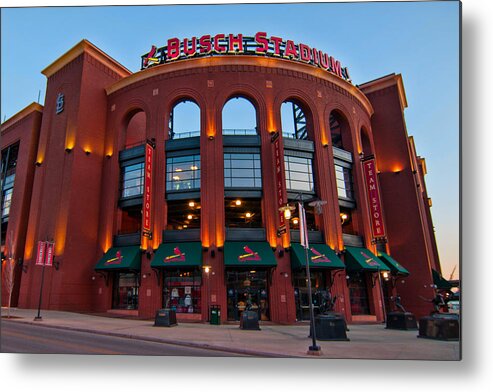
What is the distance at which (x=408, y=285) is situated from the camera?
2955cm

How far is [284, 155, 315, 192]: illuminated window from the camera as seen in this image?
2673 centimetres

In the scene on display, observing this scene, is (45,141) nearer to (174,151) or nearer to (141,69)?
(141,69)

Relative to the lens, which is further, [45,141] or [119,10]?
[45,141]

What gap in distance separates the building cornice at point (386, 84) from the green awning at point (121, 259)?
27429 millimetres

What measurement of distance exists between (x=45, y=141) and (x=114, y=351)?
27.0m

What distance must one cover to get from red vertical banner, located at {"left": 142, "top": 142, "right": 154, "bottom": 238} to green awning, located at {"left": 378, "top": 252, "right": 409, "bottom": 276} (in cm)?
1889

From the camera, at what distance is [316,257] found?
23734 millimetres

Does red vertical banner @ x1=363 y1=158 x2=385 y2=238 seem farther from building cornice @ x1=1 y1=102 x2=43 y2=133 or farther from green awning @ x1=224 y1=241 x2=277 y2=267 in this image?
building cornice @ x1=1 y1=102 x2=43 y2=133

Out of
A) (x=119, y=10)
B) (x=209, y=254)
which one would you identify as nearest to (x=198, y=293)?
(x=209, y=254)

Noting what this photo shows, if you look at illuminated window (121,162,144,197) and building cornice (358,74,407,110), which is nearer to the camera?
illuminated window (121,162,144,197)

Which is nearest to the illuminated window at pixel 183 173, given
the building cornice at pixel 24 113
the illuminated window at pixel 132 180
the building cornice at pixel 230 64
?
the illuminated window at pixel 132 180

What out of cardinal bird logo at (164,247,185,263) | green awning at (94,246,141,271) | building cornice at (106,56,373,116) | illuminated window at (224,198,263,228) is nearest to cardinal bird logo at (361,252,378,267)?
illuminated window at (224,198,263,228)

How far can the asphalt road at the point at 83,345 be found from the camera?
36.8ft

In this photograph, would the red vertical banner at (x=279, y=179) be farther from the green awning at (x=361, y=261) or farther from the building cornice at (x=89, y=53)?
the building cornice at (x=89, y=53)
